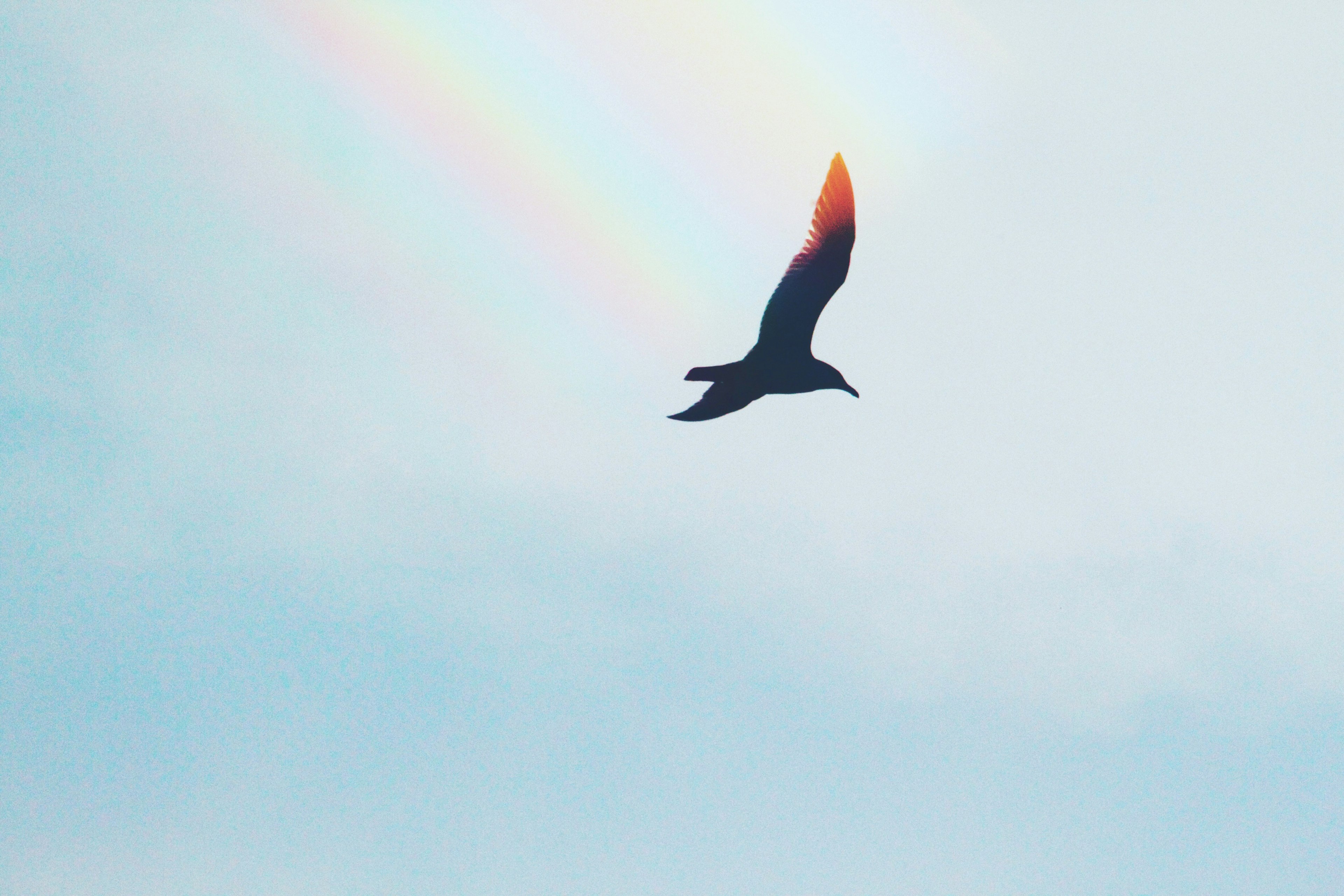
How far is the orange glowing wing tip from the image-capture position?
18.1 metres

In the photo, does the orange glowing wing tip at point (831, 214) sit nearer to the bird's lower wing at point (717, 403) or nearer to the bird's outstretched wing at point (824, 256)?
the bird's outstretched wing at point (824, 256)

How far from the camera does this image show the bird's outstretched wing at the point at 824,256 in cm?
1811

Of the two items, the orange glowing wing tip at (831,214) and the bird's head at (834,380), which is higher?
the orange glowing wing tip at (831,214)

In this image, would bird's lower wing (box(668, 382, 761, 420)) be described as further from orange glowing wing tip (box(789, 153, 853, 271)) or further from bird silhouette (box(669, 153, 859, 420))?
orange glowing wing tip (box(789, 153, 853, 271))

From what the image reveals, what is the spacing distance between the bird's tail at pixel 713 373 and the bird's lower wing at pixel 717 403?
0.70 ft

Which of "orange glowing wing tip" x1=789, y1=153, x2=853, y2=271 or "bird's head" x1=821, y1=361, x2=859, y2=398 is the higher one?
"orange glowing wing tip" x1=789, y1=153, x2=853, y2=271

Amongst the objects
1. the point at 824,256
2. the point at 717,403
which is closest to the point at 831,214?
the point at 824,256

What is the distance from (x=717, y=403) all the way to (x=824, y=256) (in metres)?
2.59

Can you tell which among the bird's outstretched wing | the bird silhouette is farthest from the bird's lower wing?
the bird's outstretched wing

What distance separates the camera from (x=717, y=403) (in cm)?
1894

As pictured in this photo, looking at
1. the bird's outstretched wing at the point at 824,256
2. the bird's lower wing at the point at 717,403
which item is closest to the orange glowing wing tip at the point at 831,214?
the bird's outstretched wing at the point at 824,256

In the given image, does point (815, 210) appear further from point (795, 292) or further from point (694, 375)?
point (694, 375)

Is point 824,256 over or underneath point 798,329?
over

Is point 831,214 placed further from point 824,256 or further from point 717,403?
point 717,403
